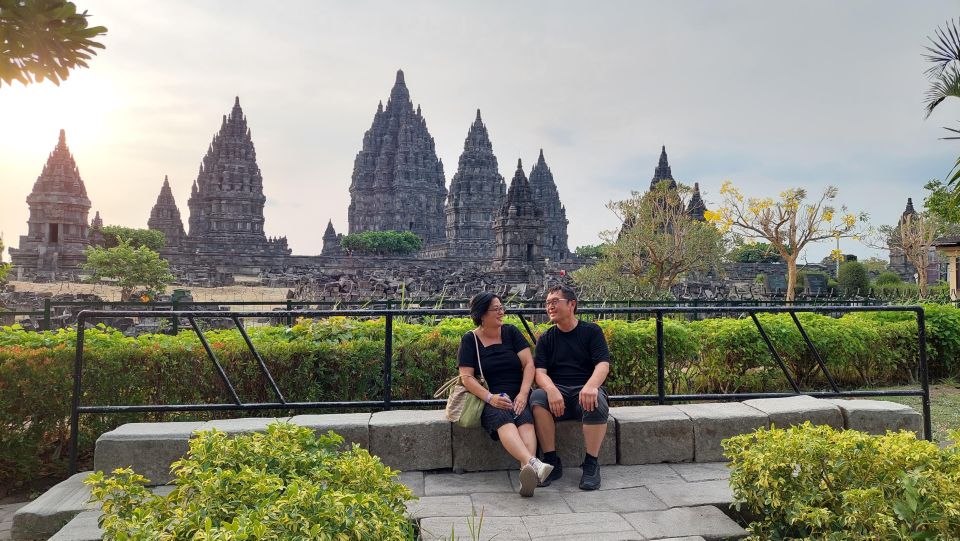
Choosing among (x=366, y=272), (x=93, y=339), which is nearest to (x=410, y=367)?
(x=93, y=339)

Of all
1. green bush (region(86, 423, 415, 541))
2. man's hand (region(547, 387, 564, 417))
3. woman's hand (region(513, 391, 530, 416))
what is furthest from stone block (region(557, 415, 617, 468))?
green bush (region(86, 423, 415, 541))

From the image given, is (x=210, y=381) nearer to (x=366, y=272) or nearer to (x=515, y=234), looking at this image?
(x=515, y=234)

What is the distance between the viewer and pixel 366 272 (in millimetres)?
42812

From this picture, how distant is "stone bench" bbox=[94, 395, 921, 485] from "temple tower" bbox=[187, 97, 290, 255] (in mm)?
54917

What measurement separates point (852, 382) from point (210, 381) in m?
8.06

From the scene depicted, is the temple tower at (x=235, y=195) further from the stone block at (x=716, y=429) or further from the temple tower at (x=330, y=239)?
the stone block at (x=716, y=429)

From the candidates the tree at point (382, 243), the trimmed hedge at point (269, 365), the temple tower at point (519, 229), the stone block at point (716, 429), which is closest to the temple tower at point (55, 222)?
Answer: the tree at point (382, 243)

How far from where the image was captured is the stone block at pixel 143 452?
13.5ft

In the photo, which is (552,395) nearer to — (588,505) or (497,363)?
(497,363)

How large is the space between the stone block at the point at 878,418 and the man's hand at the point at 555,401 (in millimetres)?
2315

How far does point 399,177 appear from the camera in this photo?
66.9 meters

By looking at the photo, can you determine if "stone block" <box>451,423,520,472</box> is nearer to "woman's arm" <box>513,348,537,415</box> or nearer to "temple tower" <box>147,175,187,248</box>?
"woman's arm" <box>513,348,537,415</box>

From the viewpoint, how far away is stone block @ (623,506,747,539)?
11.0ft

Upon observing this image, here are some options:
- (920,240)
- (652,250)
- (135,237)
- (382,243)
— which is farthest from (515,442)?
(382,243)
